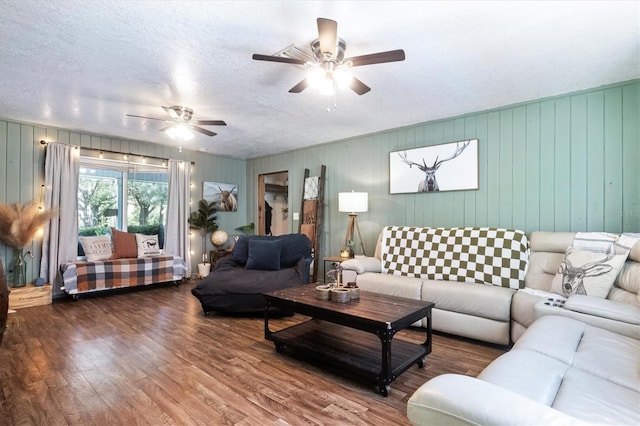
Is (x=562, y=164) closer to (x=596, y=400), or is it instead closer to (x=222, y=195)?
(x=596, y=400)

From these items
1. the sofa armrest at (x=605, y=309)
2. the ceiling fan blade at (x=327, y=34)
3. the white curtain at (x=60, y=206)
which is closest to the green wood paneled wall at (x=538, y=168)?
the sofa armrest at (x=605, y=309)

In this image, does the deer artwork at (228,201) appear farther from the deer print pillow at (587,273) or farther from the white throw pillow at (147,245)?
the deer print pillow at (587,273)

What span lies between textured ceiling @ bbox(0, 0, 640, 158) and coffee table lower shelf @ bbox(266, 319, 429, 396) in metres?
2.09

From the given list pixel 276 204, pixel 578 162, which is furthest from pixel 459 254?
pixel 276 204

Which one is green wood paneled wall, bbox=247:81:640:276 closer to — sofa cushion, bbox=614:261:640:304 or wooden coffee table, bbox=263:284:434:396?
sofa cushion, bbox=614:261:640:304

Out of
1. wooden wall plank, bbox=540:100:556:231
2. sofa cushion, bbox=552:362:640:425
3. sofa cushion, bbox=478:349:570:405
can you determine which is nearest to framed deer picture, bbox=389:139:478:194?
wooden wall plank, bbox=540:100:556:231

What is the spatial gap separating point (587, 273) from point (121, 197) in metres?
5.95

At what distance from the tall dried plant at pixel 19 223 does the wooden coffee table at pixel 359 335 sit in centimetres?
344

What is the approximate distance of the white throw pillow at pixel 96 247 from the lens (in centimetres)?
450

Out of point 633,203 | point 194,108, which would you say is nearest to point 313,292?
point 194,108

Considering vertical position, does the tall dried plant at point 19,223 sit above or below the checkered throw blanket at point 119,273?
above

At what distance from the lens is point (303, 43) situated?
2.22 m

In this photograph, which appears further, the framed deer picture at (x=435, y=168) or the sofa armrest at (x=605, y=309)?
the framed deer picture at (x=435, y=168)

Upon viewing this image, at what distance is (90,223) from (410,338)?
15.9 feet
